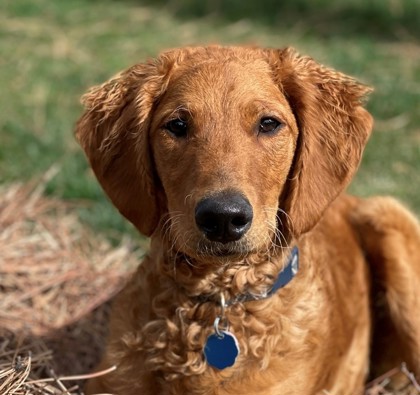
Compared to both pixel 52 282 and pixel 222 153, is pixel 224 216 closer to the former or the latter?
pixel 222 153

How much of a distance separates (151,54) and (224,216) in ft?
27.9

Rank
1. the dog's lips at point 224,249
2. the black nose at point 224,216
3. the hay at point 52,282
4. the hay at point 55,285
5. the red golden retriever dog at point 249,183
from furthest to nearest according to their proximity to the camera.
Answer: the hay at point 52,282
the hay at point 55,285
the red golden retriever dog at point 249,183
the dog's lips at point 224,249
the black nose at point 224,216

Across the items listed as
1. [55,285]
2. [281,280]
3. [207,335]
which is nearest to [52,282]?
[55,285]

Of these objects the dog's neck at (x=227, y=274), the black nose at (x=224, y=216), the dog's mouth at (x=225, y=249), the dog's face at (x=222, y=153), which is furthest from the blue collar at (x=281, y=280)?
the black nose at (x=224, y=216)

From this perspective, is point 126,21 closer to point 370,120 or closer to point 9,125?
point 9,125

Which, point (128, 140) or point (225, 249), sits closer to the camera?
point (225, 249)

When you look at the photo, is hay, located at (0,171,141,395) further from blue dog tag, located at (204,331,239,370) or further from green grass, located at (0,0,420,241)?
blue dog tag, located at (204,331,239,370)

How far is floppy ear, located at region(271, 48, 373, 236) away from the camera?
4.16 metres

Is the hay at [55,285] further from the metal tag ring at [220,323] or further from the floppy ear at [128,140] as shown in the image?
the floppy ear at [128,140]

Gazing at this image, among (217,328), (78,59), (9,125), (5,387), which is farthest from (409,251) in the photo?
(78,59)

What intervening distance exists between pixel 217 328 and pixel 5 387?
40.7 inches

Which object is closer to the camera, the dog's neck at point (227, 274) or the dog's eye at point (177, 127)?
the dog's eye at point (177, 127)

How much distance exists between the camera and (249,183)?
375cm

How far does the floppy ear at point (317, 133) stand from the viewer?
4160 mm
